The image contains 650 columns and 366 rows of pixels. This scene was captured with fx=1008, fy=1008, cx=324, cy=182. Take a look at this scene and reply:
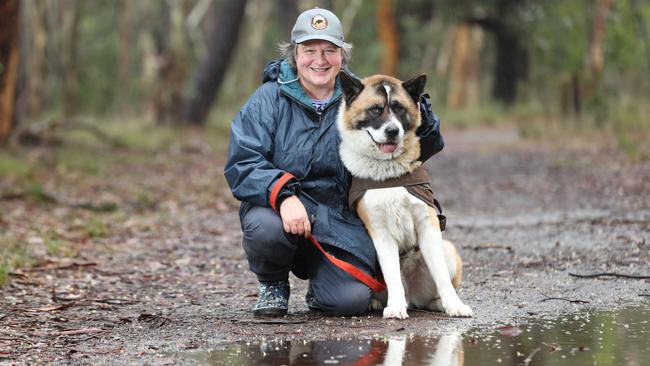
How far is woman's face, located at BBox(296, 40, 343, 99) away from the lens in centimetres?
593

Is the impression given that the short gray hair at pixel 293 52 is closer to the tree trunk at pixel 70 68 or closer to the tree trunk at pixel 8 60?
the tree trunk at pixel 8 60

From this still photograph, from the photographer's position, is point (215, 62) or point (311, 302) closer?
point (311, 302)

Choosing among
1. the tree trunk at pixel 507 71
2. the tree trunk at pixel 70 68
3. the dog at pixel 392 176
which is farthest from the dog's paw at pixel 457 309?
the tree trunk at pixel 507 71

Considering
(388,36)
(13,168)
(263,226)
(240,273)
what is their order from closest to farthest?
(263,226) → (240,273) → (13,168) → (388,36)

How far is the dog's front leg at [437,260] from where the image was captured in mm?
5656

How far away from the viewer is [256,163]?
230 inches

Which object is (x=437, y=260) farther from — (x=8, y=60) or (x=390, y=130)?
(x=8, y=60)

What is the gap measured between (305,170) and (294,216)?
0.40 metres

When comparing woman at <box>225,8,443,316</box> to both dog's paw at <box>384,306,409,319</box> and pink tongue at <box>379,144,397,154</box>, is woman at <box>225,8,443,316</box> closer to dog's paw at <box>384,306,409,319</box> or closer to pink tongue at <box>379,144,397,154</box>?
dog's paw at <box>384,306,409,319</box>

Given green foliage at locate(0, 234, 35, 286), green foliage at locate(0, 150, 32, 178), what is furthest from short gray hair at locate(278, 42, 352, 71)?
green foliage at locate(0, 150, 32, 178)

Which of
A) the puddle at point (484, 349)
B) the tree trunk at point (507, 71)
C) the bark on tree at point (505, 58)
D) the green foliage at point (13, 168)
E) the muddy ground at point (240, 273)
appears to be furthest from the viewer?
the tree trunk at point (507, 71)

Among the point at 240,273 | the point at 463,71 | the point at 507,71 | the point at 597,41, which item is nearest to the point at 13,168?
the point at 240,273

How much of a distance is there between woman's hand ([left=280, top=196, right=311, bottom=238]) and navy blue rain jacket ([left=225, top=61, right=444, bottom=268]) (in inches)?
6.8

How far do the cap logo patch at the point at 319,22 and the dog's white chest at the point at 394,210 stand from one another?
1011mm
